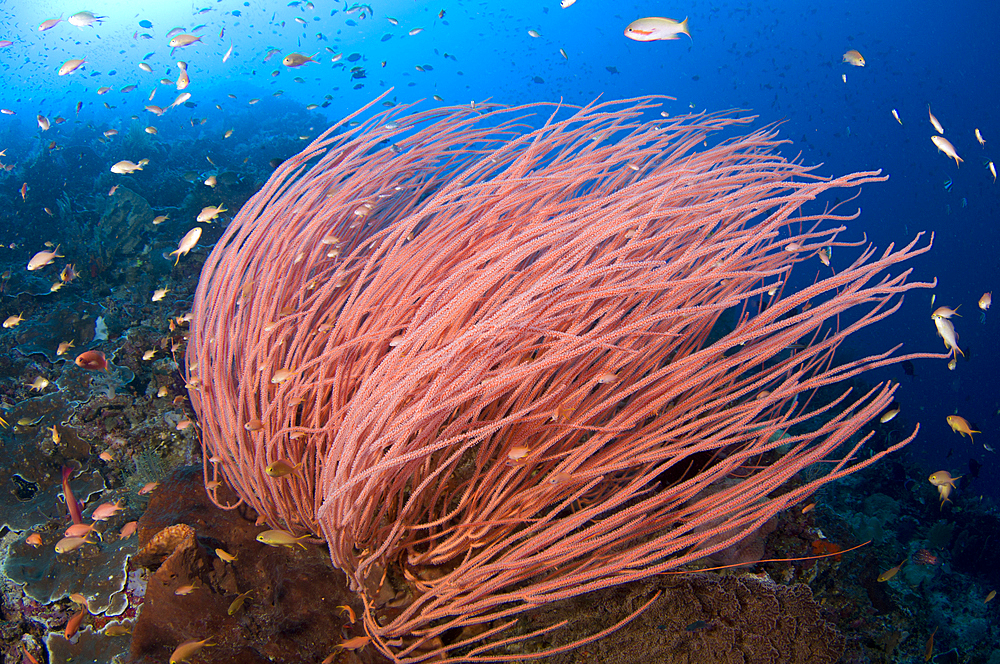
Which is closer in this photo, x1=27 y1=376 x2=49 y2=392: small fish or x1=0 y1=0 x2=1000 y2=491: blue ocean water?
x1=27 y1=376 x2=49 y2=392: small fish

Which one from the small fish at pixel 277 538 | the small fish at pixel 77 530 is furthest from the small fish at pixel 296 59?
the small fish at pixel 277 538

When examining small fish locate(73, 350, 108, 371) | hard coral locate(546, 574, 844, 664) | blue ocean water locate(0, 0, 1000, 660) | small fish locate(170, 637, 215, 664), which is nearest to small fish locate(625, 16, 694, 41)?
blue ocean water locate(0, 0, 1000, 660)

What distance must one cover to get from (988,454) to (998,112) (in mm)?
32291

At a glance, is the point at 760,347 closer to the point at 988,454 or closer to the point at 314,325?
the point at 314,325

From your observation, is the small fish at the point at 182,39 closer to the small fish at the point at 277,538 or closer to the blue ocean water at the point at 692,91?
the blue ocean water at the point at 692,91

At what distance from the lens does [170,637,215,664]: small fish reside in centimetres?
150

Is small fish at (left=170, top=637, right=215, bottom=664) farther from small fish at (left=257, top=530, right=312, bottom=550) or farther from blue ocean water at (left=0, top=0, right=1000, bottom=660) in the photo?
blue ocean water at (left=0, top=0, right=1000, bottom=660)

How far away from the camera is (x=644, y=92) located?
5097 centimetres

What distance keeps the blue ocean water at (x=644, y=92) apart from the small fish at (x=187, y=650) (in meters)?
4.32

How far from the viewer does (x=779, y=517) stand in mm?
2338

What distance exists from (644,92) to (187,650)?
6075 cm

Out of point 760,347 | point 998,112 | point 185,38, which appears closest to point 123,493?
point 760,347

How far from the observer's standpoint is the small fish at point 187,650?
150 cm

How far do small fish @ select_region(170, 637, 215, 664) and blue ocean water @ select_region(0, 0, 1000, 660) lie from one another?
4322 mm
